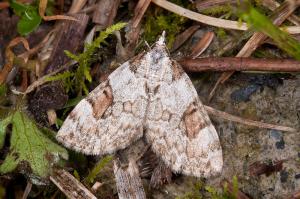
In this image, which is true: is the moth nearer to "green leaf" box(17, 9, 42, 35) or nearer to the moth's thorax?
the moth's thorax

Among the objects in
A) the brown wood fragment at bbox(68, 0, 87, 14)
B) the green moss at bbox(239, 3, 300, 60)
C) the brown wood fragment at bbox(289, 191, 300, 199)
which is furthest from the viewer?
the brown wood fragment at bbox(68, 0, 87, 14)

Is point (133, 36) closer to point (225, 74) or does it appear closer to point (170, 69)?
point (170, 69)

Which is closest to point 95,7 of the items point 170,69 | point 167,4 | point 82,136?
point 167,4

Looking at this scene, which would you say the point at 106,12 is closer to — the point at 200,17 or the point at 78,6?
the point at 78,6

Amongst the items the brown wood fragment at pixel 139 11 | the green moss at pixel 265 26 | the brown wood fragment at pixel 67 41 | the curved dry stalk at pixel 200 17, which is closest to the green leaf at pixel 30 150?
the brown wood fragment at pixel 67 41

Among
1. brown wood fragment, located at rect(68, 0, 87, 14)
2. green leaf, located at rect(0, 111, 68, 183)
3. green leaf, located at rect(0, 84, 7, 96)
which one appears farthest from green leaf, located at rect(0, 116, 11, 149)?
brown wood fragment, located at rect(68, 0, 87, 14)

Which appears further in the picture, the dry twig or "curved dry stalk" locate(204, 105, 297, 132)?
the dry twig

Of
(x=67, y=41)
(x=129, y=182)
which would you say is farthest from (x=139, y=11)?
(x=129, y=182)

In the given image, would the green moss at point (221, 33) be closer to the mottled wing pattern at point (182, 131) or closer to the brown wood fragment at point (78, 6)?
the mottled wing pattern at point (182, 131)
